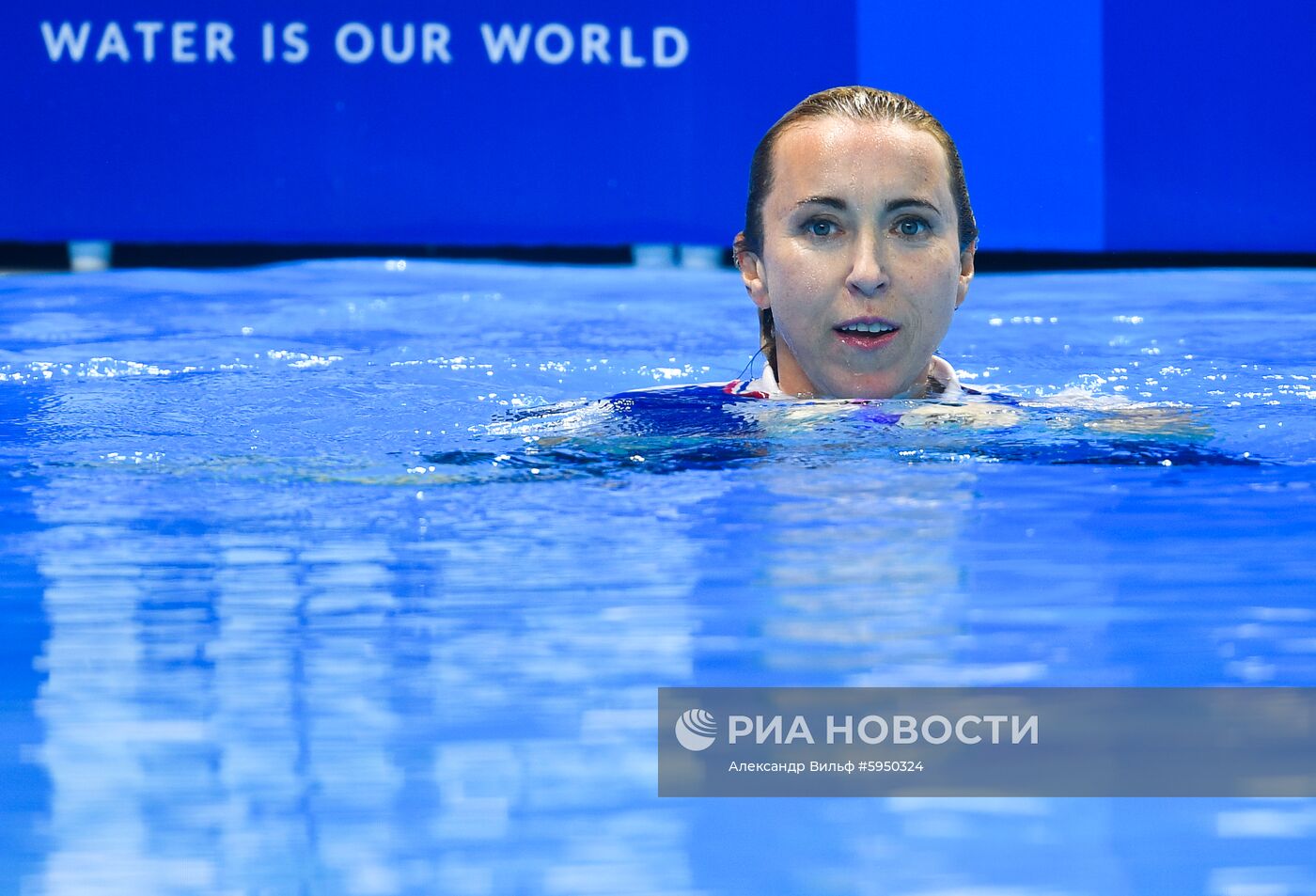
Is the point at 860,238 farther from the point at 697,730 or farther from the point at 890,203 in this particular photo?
the point at 697,730

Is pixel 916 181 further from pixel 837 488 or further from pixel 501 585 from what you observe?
pixel 501 585

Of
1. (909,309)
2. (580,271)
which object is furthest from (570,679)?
(580,271)

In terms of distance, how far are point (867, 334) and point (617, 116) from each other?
4872 mm

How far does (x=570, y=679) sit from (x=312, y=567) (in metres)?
0.59

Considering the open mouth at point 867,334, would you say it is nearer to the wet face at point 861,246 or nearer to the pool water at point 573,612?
the wet face at point 861,246

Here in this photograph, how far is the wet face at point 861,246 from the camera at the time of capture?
2982mm

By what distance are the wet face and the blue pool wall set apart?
4.74 m

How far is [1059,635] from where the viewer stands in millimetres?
2000

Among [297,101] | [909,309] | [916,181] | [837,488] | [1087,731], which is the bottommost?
[1087,731]

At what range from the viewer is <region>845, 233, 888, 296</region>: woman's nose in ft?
9.67
